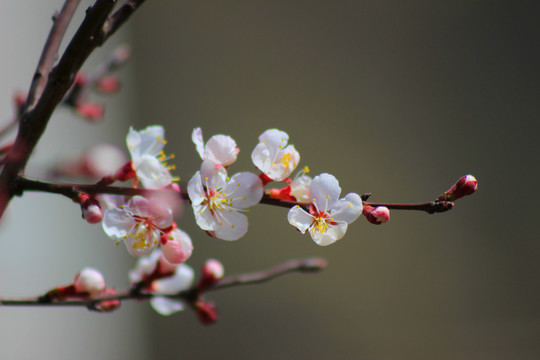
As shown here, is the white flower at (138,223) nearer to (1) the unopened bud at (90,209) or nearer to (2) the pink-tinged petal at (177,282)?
(1) the unopened bud at (90,209)

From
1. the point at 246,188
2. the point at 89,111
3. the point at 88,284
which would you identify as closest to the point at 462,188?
the point at 246,188

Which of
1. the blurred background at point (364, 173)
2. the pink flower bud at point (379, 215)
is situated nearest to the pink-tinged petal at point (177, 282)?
the pink flower bud at point (379, 215)

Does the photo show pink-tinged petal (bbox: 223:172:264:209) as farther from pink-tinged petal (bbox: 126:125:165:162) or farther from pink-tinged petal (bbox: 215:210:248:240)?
pink-tinged petal (bbox: 126:125:165:162)

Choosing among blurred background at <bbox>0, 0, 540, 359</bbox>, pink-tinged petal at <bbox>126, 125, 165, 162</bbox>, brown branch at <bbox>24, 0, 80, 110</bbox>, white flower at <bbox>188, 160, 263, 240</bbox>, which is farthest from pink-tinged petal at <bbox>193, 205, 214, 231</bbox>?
blurred background at <bbox>0, 0, 540, 359</bbox>

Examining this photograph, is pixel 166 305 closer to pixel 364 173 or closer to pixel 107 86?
pixel 107 86

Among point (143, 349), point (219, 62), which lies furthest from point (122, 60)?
point (143, 349)

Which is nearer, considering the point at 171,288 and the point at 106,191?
the point at 106,191

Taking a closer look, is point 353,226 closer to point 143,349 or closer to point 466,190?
point 143,349

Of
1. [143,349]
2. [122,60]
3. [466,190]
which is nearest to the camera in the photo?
[466,190]
